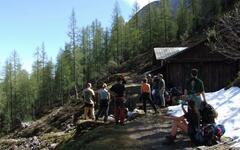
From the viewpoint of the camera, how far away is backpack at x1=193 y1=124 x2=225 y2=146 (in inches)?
549

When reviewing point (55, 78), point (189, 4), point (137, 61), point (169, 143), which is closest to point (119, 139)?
point (169, 143)

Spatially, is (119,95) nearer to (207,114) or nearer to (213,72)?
(207,114)

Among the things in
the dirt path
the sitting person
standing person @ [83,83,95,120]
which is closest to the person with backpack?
standing person @ [83,83,95,120]

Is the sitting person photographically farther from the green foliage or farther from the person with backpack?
the green foliage

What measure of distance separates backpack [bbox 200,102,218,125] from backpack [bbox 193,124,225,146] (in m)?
0.36

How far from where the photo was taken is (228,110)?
18.0m

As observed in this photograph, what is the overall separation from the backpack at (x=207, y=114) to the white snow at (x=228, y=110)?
3.21 ft

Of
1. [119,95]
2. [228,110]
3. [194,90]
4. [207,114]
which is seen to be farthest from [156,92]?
[207,114]

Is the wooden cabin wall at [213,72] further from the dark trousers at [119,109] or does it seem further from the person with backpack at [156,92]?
the dark trousers at [119,109]

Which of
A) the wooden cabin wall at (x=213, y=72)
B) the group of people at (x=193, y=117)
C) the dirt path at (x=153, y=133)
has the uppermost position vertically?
the wooden cabin wall at (x=213, y=72)

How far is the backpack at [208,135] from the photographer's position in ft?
45.8

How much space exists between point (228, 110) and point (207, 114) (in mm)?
3970

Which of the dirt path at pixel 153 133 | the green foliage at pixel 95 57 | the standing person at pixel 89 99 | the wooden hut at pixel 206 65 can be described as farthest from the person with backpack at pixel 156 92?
the green foliage at pixel 95 57

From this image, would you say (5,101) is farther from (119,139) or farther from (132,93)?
(119,139)
